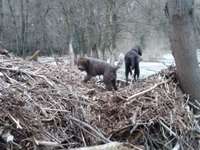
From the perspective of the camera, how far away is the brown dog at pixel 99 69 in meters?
9.29

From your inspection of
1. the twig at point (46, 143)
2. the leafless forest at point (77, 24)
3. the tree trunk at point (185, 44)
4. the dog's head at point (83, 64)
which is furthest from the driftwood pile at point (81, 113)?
the leafless forest at point (77, 24)

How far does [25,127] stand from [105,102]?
2.09 meters

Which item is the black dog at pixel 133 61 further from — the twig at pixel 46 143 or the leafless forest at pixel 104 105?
the twig at pixel 46 143

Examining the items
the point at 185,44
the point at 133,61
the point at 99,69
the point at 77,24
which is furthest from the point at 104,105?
the point at 77,24

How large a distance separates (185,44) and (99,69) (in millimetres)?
2999

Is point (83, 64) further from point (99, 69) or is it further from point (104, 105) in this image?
point (104, 105)

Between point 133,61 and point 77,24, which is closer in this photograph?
point 133,61

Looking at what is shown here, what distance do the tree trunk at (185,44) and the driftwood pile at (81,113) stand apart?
0.22m

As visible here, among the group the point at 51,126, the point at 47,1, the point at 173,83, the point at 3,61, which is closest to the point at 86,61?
the point at 173,83

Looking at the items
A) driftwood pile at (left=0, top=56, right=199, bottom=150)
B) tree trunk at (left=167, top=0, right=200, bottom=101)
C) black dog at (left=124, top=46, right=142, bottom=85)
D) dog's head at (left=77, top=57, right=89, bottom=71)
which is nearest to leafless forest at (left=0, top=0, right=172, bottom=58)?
black dog at (left=124, top=46, right=142, bottom=85)

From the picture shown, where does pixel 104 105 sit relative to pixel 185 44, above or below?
below

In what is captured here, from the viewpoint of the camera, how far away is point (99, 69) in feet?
31.8

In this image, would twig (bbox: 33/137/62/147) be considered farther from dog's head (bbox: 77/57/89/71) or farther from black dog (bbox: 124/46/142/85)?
black dog (bbox: 124/46/142/85)

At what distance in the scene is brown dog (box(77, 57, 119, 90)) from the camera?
30.5ft
